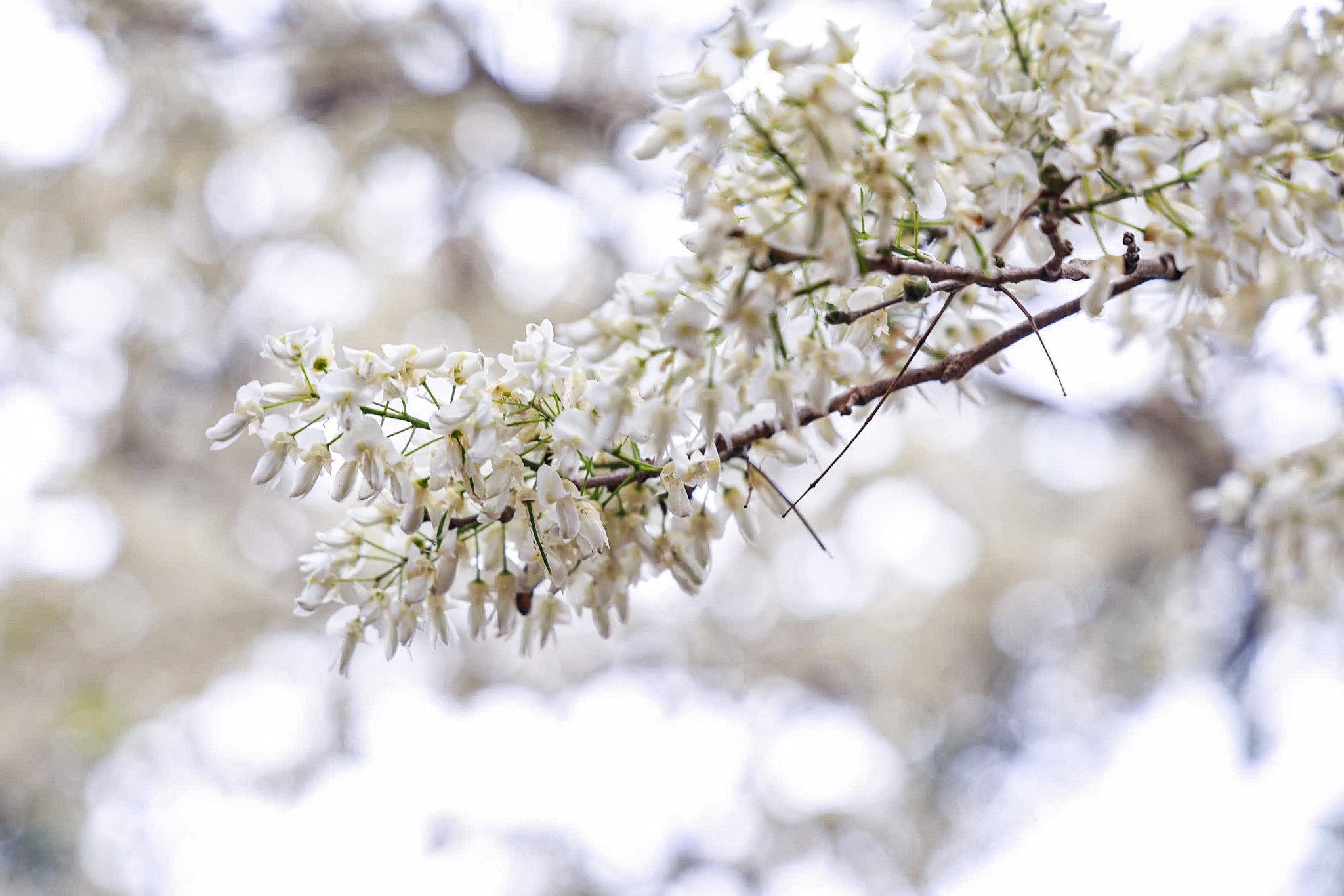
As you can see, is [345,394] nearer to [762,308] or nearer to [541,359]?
[541,359]

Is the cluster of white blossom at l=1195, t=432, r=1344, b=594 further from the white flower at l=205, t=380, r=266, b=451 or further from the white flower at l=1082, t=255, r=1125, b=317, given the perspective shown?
the white flower at l=205, t=380, r=266, b=451

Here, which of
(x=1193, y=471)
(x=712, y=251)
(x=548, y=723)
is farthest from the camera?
(x=548, y=723)

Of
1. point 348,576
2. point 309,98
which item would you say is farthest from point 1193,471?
point 309,98

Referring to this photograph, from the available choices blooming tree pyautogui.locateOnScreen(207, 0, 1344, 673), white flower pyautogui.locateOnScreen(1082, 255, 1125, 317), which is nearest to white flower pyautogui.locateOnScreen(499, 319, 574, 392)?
blooming tree pyautogui.locateOnScreen(207, 0, 1344, 673)

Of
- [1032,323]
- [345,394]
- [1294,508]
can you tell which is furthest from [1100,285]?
[1294,508]

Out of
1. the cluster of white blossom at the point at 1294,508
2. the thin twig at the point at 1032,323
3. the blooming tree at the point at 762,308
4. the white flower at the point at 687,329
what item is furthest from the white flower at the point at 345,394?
the cluster of white blossom at the point at 1294,508

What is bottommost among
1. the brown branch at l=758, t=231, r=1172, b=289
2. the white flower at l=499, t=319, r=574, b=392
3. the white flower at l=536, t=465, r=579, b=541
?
the white flower at l=536, t=465, r=579, b=541

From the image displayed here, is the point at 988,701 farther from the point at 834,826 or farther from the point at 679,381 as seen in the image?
the point at 679,381
